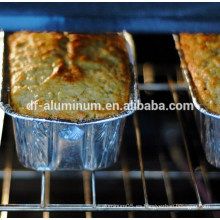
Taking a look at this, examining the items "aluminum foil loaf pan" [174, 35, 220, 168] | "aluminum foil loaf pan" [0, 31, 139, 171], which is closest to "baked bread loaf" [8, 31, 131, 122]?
"aluminum foil loaf pan" [0, 31, 139, 171]

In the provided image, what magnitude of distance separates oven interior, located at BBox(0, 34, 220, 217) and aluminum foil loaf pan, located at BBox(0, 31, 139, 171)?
0.08 m

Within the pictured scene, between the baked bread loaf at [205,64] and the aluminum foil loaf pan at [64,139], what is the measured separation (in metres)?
0.24

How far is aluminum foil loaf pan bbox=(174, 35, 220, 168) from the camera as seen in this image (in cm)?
151

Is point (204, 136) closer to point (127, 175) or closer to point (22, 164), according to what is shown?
point (127, 175)

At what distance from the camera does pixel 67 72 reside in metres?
1.58

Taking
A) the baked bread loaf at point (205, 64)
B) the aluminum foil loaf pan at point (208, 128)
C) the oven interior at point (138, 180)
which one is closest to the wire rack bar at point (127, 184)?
the oven interior at point (138, 180)

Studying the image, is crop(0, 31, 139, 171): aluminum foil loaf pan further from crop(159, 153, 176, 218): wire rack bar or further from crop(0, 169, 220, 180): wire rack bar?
crop(159, 153, 176, 218): wire rack bar

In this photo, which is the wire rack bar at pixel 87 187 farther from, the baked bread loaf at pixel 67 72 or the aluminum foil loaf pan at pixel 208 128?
the aluminum foil loaf pan at pixel 208 128

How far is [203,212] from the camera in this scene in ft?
5.26

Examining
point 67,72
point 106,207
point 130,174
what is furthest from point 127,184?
point 67,72

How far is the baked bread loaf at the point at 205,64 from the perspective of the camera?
1.54 metres

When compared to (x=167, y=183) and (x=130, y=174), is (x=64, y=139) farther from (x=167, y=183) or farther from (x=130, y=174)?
(x=167, y=183)

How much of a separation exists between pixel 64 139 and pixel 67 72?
0.26 metres

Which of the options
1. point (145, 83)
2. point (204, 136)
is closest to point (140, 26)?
point (204, 136)
